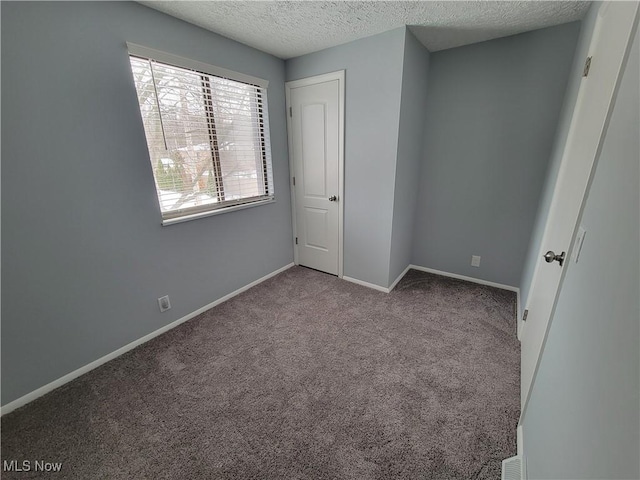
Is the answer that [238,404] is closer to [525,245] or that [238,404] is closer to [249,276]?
[249,276]

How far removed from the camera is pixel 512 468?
3.92ft

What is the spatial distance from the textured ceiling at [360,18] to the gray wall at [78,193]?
9.1 inches

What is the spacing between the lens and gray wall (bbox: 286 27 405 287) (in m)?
2.22

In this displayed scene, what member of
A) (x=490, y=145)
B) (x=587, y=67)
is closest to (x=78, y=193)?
(x=587, y=67)

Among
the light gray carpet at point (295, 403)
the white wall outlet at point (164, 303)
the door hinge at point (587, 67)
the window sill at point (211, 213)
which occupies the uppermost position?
the door hinge at point (587, 67)

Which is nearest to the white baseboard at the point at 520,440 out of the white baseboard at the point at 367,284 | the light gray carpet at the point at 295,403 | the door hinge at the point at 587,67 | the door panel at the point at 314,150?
the light gray carpet at the point at 295,403

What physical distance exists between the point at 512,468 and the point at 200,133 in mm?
2811

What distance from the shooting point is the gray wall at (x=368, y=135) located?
87.5 inches

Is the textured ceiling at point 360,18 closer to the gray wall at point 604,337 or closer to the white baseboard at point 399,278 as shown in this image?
the gray wall at point 604,337

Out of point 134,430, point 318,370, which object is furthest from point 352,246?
point 134,430

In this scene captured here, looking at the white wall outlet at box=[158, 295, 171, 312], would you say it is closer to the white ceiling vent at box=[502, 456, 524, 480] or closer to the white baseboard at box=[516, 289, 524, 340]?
the white ceiling vent at box=[502, 456, 524, 480]

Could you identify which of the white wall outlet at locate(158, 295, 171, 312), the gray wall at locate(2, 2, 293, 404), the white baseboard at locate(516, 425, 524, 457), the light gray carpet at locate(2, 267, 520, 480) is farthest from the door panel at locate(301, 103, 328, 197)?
the white baseboard at locate(516, 425, 524, 457)

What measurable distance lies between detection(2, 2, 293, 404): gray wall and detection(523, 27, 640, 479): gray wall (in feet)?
7.73

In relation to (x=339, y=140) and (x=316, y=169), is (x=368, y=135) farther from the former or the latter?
(x=316, y=169)
